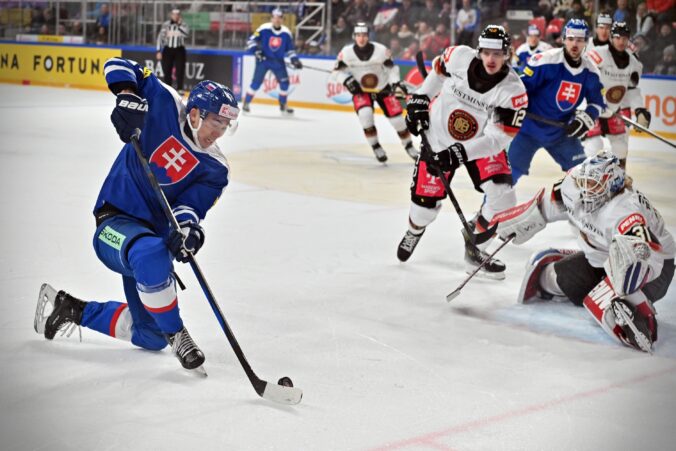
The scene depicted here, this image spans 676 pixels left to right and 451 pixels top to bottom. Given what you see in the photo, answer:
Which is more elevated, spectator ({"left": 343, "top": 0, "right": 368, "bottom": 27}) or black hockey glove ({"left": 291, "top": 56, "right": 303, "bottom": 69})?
spectator ({"left": 343, "top": 0, "right": 368, "bottom": 27})

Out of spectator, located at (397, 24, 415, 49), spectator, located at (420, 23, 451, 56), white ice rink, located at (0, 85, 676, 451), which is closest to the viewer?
white ice rink, located at (0, 85, 676, 451)

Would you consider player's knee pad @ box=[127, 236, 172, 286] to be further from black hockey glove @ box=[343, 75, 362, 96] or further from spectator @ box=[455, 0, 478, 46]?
spectator @ box=[455, 0, 478, 46]

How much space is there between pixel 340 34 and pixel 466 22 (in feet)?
7.63

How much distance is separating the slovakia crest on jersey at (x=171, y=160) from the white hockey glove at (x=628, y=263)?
1.66 meters

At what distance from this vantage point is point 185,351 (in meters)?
3.41

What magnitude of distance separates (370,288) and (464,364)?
3.95 feet

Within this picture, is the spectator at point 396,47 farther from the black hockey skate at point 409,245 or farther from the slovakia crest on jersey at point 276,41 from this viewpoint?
the black hockey skate at point 409,245

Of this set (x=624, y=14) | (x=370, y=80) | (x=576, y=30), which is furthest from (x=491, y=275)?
(x=624, y=14)

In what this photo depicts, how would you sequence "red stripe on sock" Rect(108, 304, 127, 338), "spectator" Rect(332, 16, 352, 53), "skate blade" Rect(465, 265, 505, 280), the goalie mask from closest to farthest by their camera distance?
"red stripe on sock" Rect(108, 304, 127, 338) < the goalie mask < "skate blade" Rect(465, 265, 505, 280) < "spectator" Rect(332, 16, 352, 53)

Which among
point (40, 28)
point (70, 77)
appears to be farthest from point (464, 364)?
point (40, 28)

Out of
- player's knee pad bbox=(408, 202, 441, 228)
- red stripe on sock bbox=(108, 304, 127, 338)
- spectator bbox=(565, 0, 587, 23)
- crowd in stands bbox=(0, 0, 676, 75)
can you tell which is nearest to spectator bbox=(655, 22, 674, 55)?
crowd in stands bbox=(0, 0, 676, 75)

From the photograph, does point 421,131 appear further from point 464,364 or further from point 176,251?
point 176,251

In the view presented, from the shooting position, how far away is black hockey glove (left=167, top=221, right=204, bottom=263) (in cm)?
328

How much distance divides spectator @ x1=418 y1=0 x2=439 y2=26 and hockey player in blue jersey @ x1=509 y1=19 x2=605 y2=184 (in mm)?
7864
